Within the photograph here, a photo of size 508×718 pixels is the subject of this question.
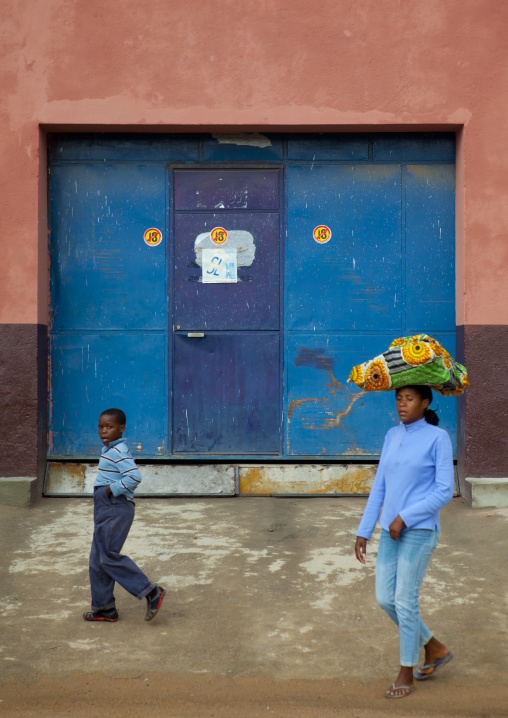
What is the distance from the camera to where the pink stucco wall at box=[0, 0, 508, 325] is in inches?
260

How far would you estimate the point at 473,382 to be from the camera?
654 centimetres

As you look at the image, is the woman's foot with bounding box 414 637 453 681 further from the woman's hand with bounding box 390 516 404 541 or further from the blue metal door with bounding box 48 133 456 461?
the blue metal door with bounding box 48 133 456 461

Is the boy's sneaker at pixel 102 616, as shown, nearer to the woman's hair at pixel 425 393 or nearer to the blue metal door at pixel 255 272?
the woman's hair at pixel 425 393

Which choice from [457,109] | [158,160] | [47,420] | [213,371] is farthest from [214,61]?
[47,420]

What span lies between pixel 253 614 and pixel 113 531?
0.96 metres

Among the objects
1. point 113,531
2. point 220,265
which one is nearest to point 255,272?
point 220,265

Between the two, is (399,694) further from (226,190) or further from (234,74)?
(234,74)

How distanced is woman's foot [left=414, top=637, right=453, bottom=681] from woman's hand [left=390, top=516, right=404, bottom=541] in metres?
0.63

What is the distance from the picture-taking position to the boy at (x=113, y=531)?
13.6 feet

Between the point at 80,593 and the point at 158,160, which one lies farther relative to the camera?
the point at 158,160

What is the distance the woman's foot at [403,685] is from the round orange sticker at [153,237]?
4640 mm

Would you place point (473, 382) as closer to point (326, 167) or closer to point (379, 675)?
point (326, 167)

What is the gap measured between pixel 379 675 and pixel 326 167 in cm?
472

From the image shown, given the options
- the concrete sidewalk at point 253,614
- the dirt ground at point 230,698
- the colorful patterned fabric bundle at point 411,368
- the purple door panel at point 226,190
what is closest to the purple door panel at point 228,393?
the concrete sidewalk at point 253,614
